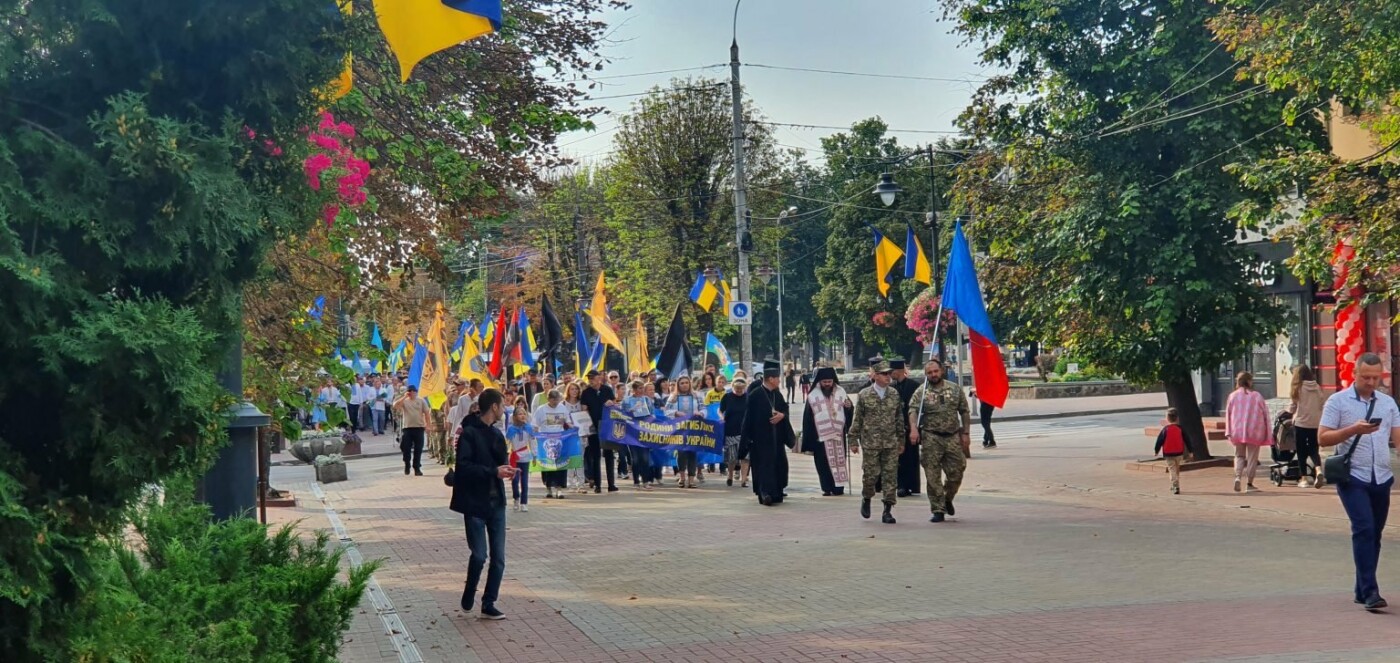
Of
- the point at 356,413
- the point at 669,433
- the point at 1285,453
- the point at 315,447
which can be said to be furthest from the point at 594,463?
the point at 356,413

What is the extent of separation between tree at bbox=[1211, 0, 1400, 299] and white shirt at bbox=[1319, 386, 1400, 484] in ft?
14.4

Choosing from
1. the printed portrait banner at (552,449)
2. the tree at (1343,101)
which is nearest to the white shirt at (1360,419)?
the tree at (1343,101)

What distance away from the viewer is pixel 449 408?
82.3 ft

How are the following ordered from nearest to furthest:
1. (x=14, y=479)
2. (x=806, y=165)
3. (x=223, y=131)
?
(x=14, y=479), (x=223, y=131), (x=806, y=165)

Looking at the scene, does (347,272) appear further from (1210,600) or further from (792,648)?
(1210,600)

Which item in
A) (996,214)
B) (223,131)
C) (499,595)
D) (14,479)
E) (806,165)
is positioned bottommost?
(499,595)

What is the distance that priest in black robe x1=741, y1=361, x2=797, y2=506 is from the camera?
59.5 ft

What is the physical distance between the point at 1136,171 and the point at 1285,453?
478 cm

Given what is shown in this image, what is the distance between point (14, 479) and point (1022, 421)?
35.4 metres

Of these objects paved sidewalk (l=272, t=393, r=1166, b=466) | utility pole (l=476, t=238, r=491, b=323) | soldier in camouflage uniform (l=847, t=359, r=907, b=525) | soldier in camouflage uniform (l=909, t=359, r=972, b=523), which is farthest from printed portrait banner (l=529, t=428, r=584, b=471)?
utility pole (l=476, t=238, r=491, b=323)

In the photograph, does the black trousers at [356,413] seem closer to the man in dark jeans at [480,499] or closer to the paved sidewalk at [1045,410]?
the paved sidewalk at [1045,410]

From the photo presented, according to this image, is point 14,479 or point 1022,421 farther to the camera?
point 1022,421

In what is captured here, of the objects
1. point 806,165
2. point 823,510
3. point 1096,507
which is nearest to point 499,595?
point 823,510

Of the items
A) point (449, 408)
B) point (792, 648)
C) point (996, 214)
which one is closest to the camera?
point (792, 648)
